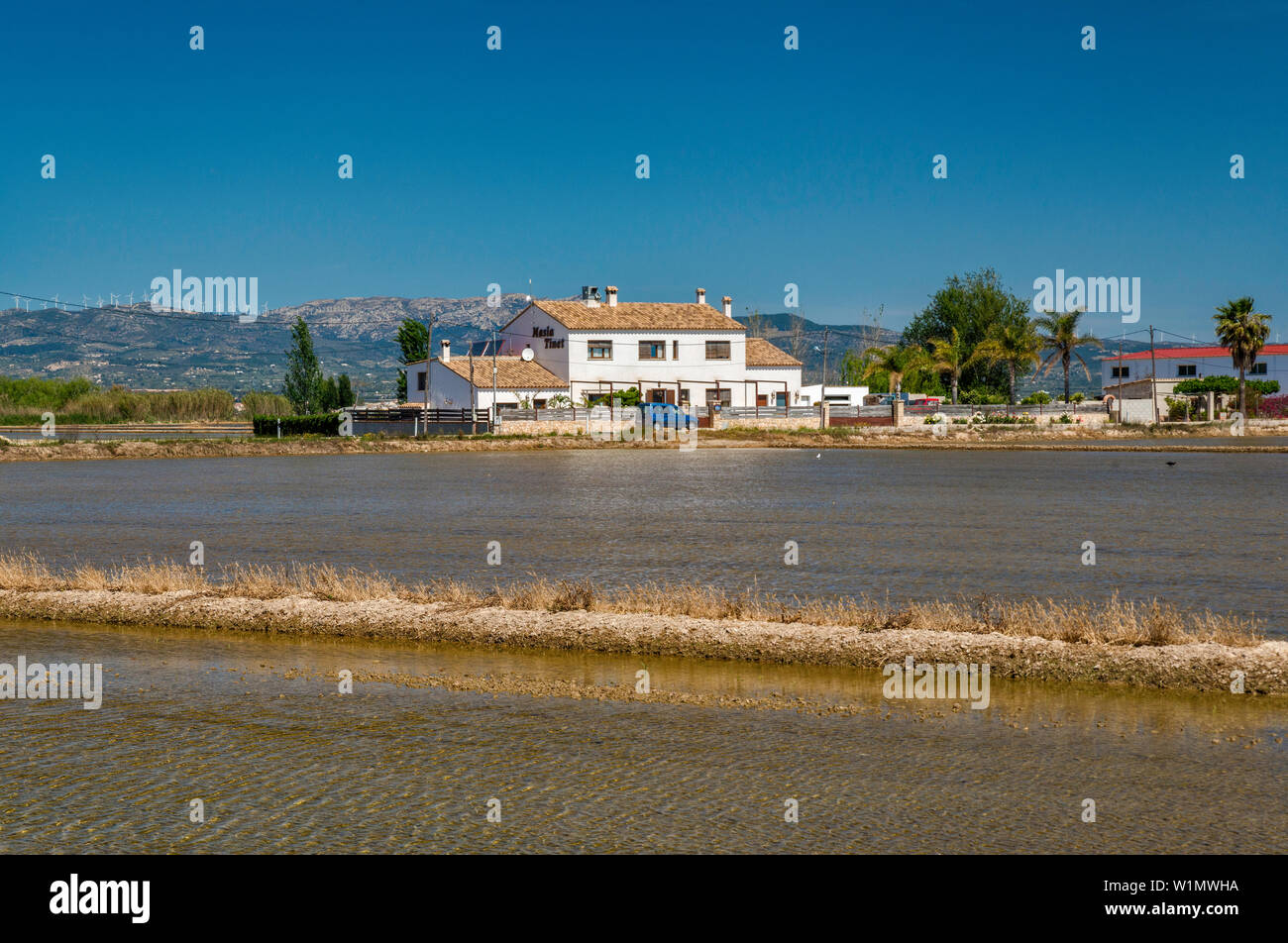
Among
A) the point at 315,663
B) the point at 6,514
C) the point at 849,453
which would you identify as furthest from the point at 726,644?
the point at 849,453

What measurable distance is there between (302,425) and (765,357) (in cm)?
3976

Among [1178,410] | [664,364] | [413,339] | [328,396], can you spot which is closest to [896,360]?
[1178,410]

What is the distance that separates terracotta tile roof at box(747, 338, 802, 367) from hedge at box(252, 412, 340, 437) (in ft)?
115

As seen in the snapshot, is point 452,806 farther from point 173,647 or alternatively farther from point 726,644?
point 173,647

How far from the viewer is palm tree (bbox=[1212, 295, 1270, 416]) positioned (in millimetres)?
103875

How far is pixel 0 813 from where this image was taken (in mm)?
9023

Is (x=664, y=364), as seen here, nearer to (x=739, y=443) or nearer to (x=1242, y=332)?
(x=739, y=443)

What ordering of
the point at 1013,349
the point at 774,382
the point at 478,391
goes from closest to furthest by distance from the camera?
the point at 478,391
the point at 774,382
the point at 1013,349

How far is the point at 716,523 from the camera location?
31.8 m

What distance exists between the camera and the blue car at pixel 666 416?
8869 centimetres

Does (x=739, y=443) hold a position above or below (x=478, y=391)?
below

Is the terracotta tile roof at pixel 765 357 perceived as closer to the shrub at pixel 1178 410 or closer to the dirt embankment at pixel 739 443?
the dirt embankment at pixel 739 443

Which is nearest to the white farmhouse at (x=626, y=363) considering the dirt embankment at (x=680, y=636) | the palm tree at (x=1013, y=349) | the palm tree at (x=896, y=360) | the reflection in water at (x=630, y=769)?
the palm tree at (x=896, y=360)
